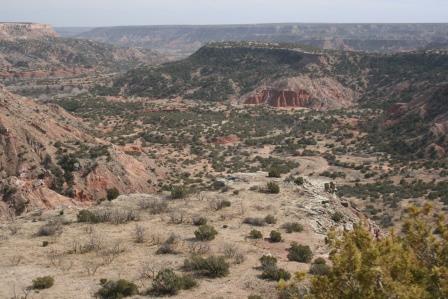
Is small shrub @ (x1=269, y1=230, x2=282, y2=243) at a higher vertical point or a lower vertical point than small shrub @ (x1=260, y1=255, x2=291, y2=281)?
lower

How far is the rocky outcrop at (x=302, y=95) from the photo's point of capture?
12669 centimetres

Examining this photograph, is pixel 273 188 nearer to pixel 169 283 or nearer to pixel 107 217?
pixel 107 217

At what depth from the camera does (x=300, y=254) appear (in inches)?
815

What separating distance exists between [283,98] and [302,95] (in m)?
5.30

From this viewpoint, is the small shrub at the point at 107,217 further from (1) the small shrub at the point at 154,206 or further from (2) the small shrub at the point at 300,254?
(2) the small shrub at the point at 300,254

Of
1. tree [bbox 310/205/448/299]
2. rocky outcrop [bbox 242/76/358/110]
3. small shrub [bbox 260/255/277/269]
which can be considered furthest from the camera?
rocky outcrop [bbox 242/76/358/110]

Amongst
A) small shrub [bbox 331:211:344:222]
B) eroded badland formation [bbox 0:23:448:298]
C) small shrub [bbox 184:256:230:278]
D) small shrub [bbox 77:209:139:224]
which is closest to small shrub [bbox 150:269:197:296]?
eroded badland formation [bbox 0:23:448:298]

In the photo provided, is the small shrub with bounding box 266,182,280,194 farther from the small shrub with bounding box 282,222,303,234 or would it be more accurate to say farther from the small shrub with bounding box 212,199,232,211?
the small shrub with bounding box 282,222,303,234

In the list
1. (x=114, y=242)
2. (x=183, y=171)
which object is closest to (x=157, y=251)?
(x=114, y=242)

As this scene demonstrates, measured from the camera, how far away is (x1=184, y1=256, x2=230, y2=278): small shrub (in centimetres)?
1898

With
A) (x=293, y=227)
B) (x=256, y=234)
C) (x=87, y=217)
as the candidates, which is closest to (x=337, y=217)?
(x=293, y=227)

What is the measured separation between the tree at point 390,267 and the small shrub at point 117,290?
893 cm

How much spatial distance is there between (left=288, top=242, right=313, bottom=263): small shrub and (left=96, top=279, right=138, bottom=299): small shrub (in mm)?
7033

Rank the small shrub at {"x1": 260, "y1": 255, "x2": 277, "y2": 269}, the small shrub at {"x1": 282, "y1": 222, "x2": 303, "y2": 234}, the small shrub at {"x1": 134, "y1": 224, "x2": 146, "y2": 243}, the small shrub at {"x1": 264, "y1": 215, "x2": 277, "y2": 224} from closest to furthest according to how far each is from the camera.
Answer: the small shrub at {"x1": 260, "y1": 255, "x2": 277, "y2": 269} → the small shrub at {"x1": 134, "y1": 224, "x2": 146, "y2": 243} → the small shrub at {"x1": 282, "y1": 222, "x2": 303, "y2": 234} → the small shrub at {"x1": 264, "y1": 215, "x2": 277, "y2": 224}
